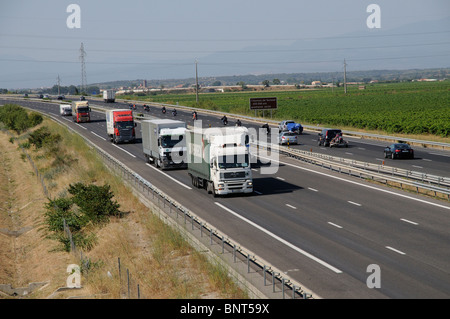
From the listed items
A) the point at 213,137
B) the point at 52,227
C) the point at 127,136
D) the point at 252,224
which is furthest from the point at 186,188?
the point at 127,136

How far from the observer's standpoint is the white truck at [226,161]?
3166 cm

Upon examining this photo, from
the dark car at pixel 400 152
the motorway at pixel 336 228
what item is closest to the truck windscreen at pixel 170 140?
the motorway at pixel 336 228

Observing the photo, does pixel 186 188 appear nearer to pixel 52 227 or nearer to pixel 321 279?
pixel 52 227

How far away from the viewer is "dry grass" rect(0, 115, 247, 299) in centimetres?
1800

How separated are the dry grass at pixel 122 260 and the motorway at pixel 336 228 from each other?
8.22ft

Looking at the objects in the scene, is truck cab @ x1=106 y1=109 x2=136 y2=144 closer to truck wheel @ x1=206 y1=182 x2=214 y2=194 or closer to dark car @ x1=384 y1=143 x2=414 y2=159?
dark car @ x1=384 y1=143 x2=414 y2=159

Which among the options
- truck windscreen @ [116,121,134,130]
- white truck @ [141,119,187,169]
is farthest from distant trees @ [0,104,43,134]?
white truck @ [141,119,187,169]

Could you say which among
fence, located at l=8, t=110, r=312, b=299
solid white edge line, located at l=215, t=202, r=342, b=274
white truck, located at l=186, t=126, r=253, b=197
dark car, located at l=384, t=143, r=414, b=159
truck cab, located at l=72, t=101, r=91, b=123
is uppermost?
truck cab, located at l=72, t=101, r=91, b=123

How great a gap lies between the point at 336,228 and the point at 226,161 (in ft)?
29.8

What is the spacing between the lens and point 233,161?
104 feet

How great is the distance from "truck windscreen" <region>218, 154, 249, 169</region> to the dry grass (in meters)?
5.00

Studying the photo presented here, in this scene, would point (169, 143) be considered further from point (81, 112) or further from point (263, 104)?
point (81, 112)

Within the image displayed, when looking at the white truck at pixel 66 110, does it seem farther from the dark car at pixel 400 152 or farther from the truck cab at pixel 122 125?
the dark car at pixel 400 152

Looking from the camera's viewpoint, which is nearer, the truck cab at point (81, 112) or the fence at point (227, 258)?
the fence at point (227, 258)
